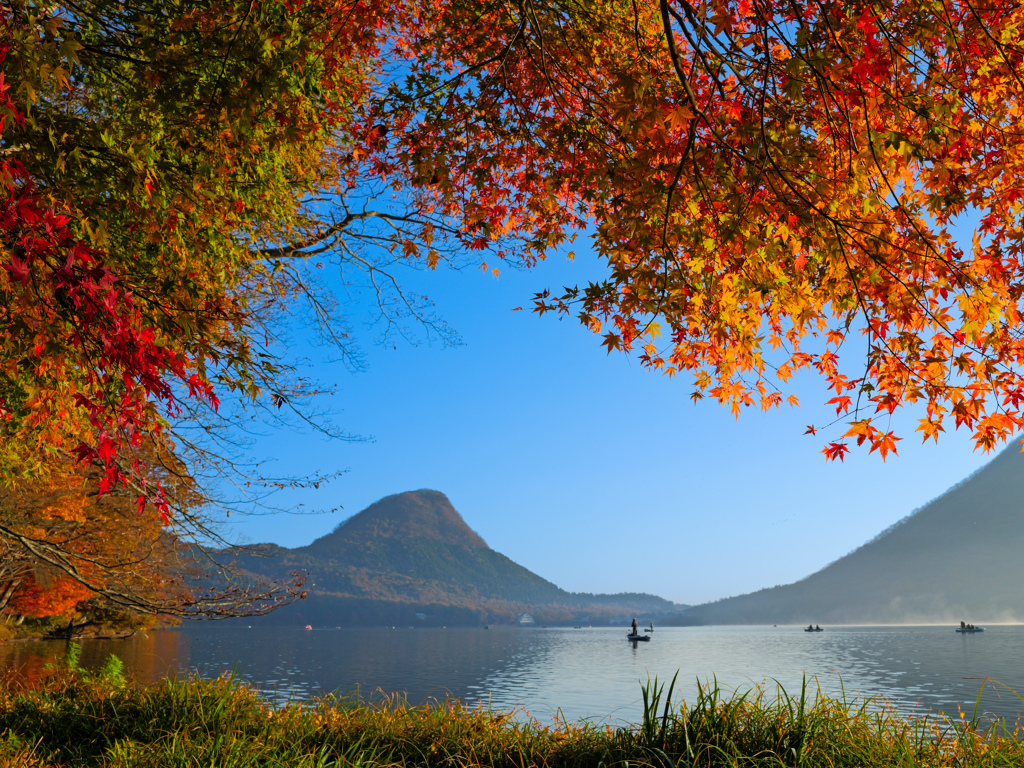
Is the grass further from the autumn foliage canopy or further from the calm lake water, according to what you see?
the calm lake water

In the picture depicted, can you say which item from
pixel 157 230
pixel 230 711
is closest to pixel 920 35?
pixel 157 230

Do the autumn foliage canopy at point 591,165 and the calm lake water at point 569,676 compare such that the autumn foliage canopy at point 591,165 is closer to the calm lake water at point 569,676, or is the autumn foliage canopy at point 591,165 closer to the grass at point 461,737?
the grass at point 461,737

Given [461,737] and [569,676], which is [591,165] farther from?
[569,676]

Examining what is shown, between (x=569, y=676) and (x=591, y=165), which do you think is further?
(x=569, y=676)

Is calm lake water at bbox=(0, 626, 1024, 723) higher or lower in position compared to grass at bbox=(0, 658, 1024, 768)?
lower

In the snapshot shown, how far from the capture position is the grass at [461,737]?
4.77 m

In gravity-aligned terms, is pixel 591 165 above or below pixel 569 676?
above

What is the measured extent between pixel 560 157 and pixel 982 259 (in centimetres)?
396

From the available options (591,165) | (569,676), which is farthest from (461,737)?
(569,676)

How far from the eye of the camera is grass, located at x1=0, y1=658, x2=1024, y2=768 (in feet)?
15.6

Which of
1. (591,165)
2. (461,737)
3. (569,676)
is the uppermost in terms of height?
(591,165)

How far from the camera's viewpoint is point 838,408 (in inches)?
217

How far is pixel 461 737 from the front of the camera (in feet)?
19.0

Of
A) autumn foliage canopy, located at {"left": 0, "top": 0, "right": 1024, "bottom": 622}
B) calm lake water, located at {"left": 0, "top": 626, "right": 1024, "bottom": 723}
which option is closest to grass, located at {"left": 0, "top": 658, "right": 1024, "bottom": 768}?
autumn foliage canopy, located at {"left": 0, "top": 0, "right": 1024, "bottom": 622}
